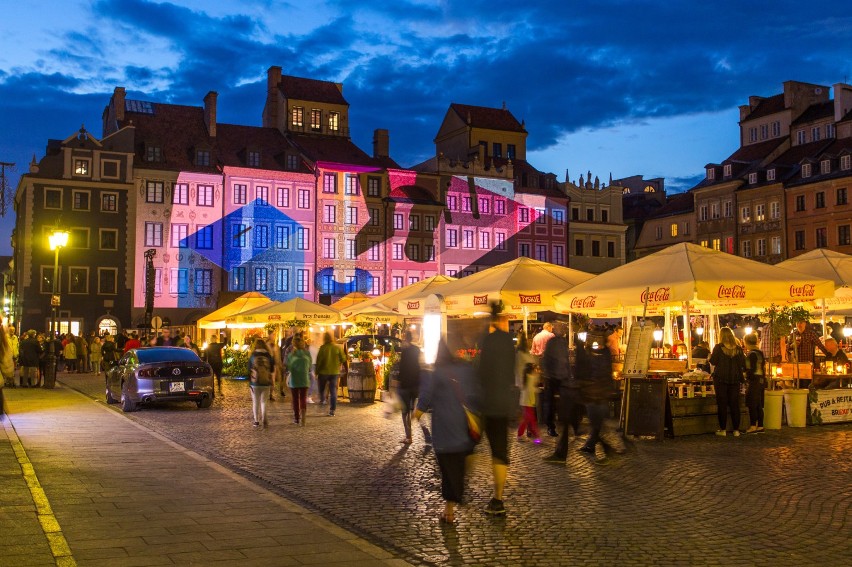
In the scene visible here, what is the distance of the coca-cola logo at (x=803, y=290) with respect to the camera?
1691cm

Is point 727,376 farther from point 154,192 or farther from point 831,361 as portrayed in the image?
A: point 154,192

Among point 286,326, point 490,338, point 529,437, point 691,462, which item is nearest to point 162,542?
point 490,338

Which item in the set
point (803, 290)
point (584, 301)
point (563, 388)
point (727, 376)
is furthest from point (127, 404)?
point (803, 290)

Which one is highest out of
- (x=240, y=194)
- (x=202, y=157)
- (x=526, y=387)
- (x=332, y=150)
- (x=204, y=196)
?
(x=332, y=150)

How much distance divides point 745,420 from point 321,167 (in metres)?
53.9

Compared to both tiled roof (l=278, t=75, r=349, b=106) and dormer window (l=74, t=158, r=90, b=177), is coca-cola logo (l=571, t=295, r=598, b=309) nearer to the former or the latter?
dormer window (l=74, t=158, r=90, b=177)

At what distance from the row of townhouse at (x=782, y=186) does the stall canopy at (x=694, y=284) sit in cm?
4856

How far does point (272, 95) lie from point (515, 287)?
5610 centimetres

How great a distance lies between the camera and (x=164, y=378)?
21625 mm

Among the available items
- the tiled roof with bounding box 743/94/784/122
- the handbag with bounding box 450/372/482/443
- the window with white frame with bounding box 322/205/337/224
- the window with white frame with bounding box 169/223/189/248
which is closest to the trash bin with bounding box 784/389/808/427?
the handbag with bounding box 450/372/482/443

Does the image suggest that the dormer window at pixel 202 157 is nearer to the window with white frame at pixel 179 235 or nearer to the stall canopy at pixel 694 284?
the window with white frame at pixel 179 235

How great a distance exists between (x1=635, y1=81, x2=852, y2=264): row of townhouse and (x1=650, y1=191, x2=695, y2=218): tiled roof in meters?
0.12

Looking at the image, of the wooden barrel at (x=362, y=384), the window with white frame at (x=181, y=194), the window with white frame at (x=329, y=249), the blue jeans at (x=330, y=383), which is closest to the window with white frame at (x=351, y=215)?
the window with white frame at (x=329, y=249)

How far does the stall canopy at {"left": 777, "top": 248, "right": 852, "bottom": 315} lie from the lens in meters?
20.4
